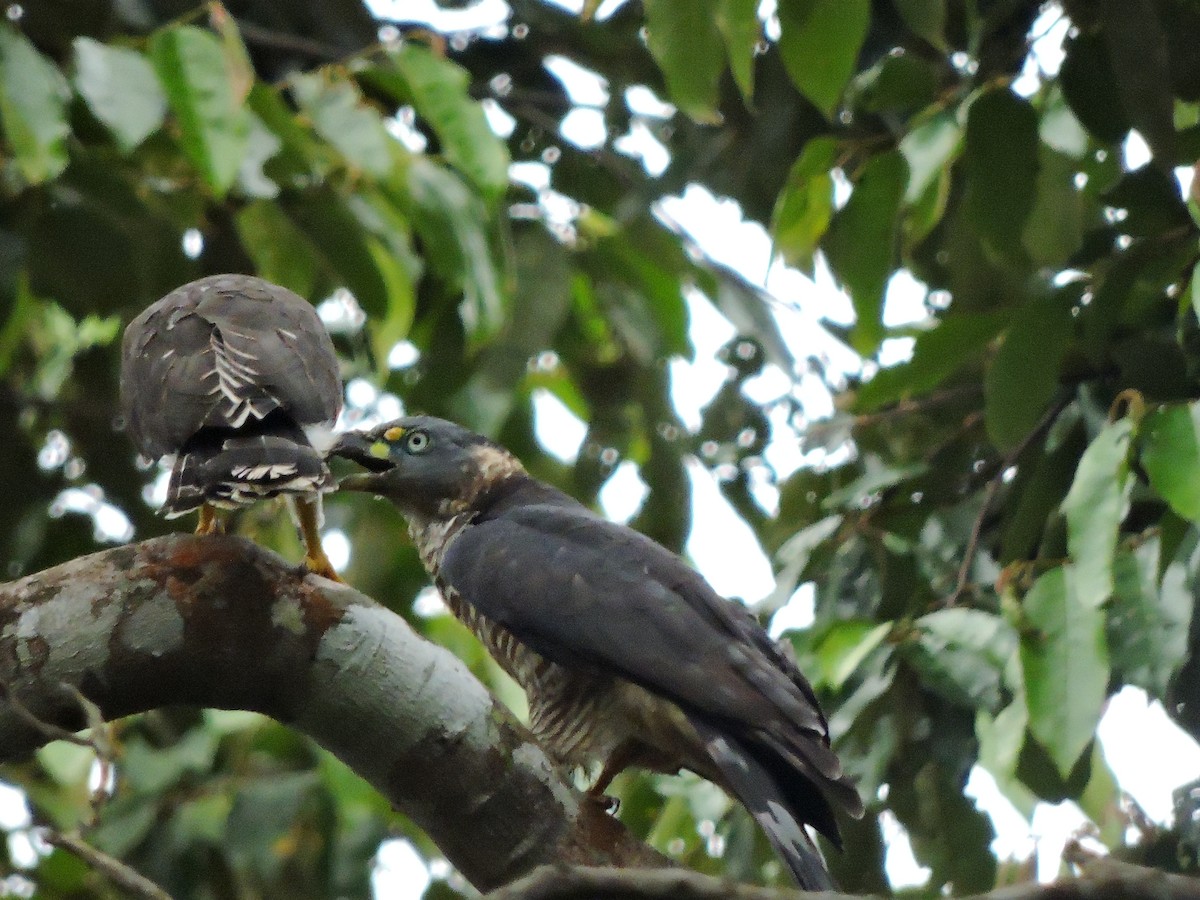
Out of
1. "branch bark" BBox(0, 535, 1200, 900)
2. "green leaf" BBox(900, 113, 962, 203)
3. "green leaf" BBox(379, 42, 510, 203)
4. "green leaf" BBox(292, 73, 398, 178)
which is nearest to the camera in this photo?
"branch bark" BBox(0, 535, 1200, 900)

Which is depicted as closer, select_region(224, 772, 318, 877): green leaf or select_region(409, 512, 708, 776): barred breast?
select_region(409, 512, 708, 776): barred breast

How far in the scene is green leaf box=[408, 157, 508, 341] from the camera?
13.6 ft

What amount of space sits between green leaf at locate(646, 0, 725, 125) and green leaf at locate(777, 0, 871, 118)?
122 mm

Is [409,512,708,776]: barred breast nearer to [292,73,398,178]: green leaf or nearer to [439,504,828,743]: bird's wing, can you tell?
[439,504,828,743]: bird's wing

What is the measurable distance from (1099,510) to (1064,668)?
0.29 metres

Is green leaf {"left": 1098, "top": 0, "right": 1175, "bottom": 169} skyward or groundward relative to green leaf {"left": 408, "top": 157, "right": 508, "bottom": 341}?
skyward

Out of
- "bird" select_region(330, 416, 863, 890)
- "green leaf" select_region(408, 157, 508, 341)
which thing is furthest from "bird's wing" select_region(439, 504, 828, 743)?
"green leaf" select_region(408, 157, 508, 341)

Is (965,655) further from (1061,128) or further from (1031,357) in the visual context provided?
(1061,128)

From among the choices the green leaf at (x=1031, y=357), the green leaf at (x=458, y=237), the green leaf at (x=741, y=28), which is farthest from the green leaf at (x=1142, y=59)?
the green leaf at (x=458, y=237)

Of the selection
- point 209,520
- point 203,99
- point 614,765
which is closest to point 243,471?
point 209,520

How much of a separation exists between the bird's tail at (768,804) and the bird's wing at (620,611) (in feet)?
0.21

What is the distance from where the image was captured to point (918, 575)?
409 cm

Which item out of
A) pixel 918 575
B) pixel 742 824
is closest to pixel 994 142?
pixel 918 575

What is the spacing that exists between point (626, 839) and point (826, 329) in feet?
8.91
